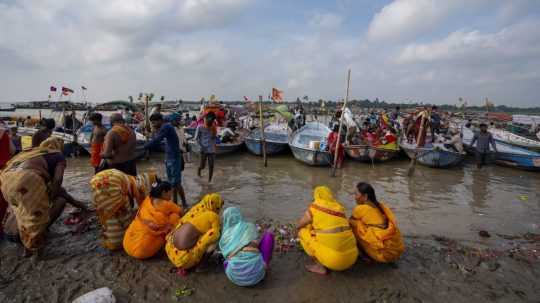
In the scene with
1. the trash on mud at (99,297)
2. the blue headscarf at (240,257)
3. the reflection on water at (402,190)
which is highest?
the blue headscarf at (240,257)

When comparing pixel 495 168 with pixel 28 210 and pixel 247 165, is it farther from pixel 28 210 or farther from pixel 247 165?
pixel 28 210

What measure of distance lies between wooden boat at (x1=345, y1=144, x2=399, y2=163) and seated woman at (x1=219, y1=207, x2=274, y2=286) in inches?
330

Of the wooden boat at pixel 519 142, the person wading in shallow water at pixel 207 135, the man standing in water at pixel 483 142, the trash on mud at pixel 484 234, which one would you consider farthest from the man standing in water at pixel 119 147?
the wooden boat at pixel 519 142

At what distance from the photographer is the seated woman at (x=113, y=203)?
330 cm

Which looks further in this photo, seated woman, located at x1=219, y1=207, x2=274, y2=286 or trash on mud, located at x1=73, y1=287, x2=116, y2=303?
seated woman, located at x1=219, y1=207, x2=274, y2=286

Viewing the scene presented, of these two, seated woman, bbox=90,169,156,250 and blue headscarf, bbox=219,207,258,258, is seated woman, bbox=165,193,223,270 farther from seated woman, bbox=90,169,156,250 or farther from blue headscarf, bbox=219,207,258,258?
seated woman, bbox=90,169,156,250

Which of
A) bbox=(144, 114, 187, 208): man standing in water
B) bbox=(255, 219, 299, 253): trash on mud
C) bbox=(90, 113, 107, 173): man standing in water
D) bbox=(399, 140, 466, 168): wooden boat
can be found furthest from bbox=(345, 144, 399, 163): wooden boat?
bbox=(90, 113, 107, 173): man standing in water

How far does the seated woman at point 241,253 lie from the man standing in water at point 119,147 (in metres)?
2.37

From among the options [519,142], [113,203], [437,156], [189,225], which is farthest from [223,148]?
[519,142]

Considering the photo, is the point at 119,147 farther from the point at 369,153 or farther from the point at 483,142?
the point at 483,142

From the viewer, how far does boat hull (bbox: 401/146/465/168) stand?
32.5 ft

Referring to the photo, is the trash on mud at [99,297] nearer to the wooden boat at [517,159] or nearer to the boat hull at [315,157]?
the boat hull at [315,157]

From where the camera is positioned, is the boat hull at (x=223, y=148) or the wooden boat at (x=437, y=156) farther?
the boat hull at (x=223, y=148)

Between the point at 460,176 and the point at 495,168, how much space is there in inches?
103
